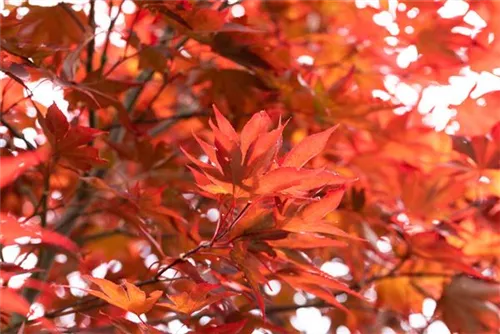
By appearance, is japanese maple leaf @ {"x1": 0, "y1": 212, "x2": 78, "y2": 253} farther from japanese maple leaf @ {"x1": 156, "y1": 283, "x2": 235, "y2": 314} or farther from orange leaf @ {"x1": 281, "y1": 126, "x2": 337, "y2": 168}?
orange leaf @ {"x1": 281, "y1": 126, "x2": 337, "y2": 168}

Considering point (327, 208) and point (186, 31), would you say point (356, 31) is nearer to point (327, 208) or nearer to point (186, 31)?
point (186, 31)

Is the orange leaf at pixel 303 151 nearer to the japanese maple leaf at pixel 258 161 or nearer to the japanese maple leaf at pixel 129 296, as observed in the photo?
the japanese maple leaf at pixel 258 161

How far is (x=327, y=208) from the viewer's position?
648mm

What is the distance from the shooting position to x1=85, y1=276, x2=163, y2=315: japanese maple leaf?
0.62 metres

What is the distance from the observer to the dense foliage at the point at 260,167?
0.69 metres

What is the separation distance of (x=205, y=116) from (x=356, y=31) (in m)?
0.32

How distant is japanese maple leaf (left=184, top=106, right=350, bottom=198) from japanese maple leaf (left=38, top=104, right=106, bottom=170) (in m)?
0.19

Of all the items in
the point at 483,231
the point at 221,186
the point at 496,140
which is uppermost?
the point at 221,186

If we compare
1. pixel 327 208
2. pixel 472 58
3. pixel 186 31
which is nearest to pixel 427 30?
pixel 472 58

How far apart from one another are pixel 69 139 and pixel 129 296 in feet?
0.74

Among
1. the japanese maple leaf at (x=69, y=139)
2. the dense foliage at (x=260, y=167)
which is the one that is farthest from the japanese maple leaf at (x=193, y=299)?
the japanese maple leaf at (x=69, y=139)

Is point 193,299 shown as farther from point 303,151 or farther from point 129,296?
point 303,151

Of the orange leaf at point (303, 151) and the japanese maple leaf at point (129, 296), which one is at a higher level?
the orange leaf at point (303, 151)

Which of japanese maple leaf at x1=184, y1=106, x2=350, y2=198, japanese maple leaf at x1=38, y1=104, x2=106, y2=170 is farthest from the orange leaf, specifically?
japanese maple leaf at x1=38, y1=104, x2=106, y2=170
